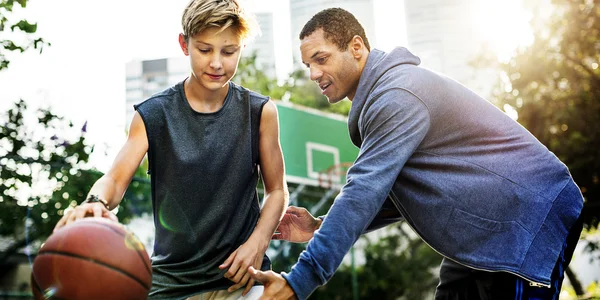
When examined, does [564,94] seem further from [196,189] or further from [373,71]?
[196,189]

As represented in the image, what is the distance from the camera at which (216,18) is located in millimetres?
3172

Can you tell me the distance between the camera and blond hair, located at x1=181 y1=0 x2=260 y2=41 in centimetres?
318

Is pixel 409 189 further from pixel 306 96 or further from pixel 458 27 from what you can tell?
pixel 306 96

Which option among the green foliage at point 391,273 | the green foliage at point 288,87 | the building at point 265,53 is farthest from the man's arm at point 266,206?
the building at point 265,53

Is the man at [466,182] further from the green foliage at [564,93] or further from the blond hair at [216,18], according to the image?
the green foliage at [564,93]

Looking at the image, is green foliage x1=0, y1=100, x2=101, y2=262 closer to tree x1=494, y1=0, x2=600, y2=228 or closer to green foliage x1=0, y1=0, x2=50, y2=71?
green foliage x1=0, y1=0, x2=50, y2=71

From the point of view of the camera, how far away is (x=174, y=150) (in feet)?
10.7

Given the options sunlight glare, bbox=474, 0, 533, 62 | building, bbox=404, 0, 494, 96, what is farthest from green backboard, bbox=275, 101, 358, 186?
sunlight glare, bbox=474, 0, 533, 62

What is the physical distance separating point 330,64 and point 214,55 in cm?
53

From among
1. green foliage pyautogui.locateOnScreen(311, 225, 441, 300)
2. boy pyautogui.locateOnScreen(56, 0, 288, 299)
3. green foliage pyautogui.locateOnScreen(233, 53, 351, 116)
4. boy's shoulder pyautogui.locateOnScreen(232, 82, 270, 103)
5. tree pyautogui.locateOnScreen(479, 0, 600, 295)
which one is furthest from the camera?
green foliage pyautogui.locateOnScreen(233, 53, 351, 116)

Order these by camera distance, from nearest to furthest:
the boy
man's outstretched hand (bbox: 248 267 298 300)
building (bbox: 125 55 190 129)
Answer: man's outstretched hand (bbox: 248 267 298 300), the boy, building (bbox: 125 55 190 129)

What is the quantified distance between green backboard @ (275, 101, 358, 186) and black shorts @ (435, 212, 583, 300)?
12.0 m

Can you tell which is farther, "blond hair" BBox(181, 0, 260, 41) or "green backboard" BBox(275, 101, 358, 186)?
"green backboard" BBox(275, 101, 358, 186)

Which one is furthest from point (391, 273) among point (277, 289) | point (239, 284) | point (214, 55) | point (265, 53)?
point (277, 289)
